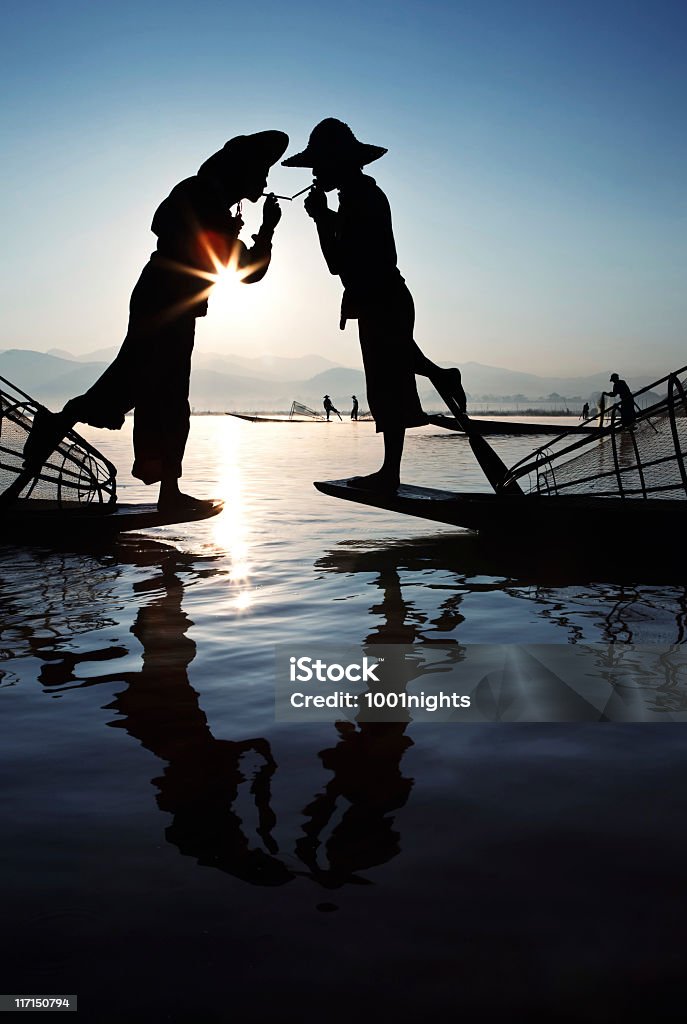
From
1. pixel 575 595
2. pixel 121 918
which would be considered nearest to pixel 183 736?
pixel 121 918

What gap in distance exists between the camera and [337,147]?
7973mm

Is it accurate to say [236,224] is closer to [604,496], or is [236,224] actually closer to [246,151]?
[246,151]

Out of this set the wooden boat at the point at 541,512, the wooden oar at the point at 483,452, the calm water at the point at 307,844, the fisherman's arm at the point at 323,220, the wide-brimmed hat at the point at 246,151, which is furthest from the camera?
the wooden oar at the point at 483,452

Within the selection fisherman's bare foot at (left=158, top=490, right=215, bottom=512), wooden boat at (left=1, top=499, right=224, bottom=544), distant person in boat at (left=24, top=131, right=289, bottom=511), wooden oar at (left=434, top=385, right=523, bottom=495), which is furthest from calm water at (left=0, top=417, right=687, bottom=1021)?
wooden oar at (left=434, top=385, right=523, bottom=495)

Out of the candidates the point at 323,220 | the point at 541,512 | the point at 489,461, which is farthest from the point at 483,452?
the point at 323,220

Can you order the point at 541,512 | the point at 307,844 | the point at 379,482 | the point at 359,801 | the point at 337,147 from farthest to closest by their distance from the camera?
the point at 379,482 → the point at 337,147 → the point at 541,512 → the point at 359,801 → the point at 307,844

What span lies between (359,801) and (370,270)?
6.17 m

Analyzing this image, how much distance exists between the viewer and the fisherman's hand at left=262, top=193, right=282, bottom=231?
26.3ft

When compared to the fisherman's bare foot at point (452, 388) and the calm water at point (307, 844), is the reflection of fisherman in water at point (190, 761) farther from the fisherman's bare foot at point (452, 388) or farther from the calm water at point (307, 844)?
the fisherman's bare foot at point (452, 388)

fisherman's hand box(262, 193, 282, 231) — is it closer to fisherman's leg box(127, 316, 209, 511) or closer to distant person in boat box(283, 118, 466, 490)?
distant person in boat box(283, 118, 466, 490)

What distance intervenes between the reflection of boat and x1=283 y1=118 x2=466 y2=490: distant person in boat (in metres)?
0.66

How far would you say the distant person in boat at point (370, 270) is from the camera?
802cm

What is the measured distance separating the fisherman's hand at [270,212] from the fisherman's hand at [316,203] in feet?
0.87

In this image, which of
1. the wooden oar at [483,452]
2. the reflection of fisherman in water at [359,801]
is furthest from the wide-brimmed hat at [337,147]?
the reflection of fisherman in water at [359,801]
